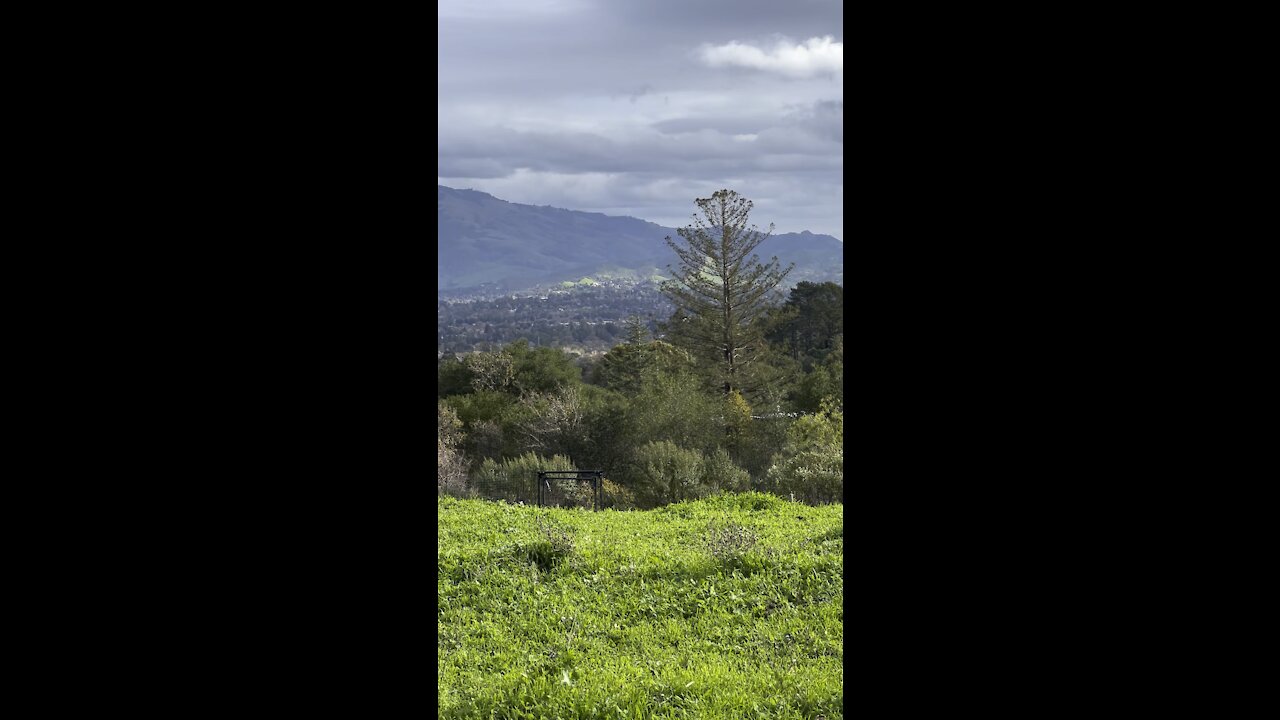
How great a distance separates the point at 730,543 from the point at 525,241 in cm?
5919

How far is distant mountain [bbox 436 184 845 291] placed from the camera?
1775 inches

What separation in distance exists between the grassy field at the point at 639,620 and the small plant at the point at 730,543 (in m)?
0.01

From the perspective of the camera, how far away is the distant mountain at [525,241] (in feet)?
148

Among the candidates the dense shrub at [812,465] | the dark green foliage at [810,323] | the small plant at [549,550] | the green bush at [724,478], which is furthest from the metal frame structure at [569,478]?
the dark green foliage at [810,323]

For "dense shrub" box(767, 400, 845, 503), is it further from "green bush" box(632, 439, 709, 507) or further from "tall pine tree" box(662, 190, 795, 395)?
"tall pine tree" box(662, 190, 795, 395)

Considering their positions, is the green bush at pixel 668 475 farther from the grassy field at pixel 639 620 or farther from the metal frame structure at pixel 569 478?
the grassy field at pixel 639 620

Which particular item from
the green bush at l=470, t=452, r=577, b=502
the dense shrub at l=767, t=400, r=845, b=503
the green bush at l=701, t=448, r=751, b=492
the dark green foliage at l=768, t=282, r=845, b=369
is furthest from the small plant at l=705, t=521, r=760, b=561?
the dark green foliage at l=768, t=282, r=845, b=369

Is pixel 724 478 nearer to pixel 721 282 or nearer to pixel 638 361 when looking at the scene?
pixel 638 361

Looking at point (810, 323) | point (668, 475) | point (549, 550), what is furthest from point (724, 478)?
point (810, 323)

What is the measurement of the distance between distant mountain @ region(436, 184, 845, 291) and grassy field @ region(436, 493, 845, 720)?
Result: 3246 centimetres
